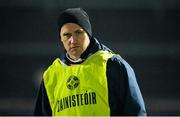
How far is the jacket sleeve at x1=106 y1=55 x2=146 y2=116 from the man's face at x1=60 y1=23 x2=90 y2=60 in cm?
15


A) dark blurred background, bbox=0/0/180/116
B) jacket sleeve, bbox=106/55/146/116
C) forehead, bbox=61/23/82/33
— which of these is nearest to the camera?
jacket sleeve, bbox=106/55/146/116

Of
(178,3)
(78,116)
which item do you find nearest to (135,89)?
(78,116)

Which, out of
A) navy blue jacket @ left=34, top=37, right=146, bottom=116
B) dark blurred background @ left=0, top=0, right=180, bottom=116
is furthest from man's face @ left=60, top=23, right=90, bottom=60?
dark blurred background @ left=0, top=0, right=180, bottom=116

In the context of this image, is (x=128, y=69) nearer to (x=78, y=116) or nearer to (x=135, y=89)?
(x=135, y=89)

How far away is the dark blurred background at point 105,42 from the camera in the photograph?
5.00 meters

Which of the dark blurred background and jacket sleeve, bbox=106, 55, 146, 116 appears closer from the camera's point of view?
jacket sleeve, bbox=106, 55, 146, 116

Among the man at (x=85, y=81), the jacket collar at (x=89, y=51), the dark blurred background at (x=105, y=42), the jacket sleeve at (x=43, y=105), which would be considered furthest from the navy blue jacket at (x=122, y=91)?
the dark blurred background at (x=105, y=42)

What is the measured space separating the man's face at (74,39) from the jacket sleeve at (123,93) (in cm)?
15

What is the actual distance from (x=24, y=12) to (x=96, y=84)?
2.90 metres

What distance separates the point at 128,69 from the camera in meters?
2.38

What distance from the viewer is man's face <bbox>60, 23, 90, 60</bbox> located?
7.98ft

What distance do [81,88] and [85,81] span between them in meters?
0.03

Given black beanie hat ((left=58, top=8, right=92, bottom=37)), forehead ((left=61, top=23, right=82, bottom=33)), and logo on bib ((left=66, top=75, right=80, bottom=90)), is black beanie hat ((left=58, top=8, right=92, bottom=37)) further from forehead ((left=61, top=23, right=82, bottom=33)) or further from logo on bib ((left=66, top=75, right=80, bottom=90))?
logo on bib ((left=66, top=75, right=80, bottom=90))

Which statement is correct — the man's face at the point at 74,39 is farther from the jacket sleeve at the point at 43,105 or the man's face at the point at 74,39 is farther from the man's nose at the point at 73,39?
the jacket sleeve at the point at 43,105
